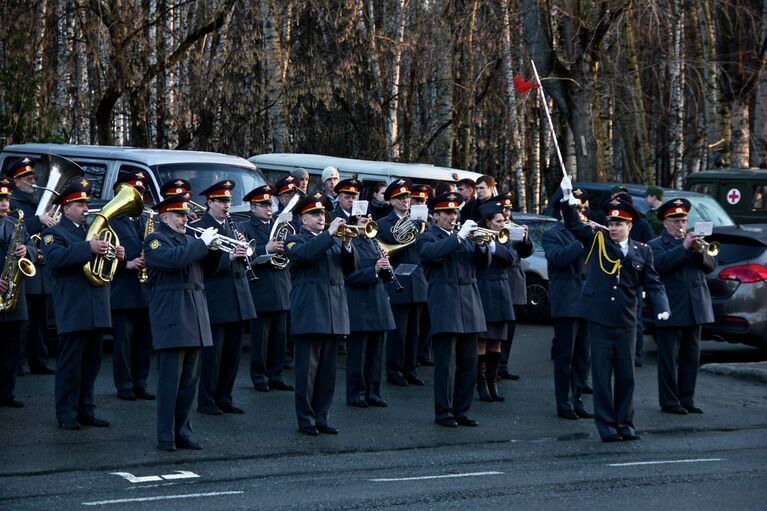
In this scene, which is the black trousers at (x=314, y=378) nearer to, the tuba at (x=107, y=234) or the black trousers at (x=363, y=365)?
the black trousers at (x=363, y=365)

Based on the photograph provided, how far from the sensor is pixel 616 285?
10.9 meters

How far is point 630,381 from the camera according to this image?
35.7 feet

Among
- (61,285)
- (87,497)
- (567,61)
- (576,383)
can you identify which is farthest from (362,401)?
(567,61)

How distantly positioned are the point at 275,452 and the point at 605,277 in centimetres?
308

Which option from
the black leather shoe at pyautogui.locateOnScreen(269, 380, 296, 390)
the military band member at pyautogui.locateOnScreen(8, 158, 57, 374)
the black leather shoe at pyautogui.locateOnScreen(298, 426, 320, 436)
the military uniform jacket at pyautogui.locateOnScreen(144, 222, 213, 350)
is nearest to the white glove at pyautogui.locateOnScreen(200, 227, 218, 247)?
the military uniform jacket at pyautogui.locateOnScreen(144, 222, 213, 350)

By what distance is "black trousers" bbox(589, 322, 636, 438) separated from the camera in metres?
10.9

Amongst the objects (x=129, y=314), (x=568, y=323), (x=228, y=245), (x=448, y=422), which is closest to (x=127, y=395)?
(x=129, y=314)

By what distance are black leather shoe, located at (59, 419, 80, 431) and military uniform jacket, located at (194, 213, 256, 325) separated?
4.98ft

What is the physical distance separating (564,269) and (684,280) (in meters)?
1.10

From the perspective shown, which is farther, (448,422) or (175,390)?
(448,422)

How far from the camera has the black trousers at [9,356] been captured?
11641 millimetres

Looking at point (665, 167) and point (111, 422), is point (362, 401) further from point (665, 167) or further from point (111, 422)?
point (665, 167)

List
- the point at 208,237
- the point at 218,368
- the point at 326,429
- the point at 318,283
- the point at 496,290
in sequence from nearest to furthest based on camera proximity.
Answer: the point at 208,237
the point at 326,429
the point at 318,283
the point at 218,368
the point at 496,290

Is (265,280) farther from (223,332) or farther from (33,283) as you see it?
(33,283)
